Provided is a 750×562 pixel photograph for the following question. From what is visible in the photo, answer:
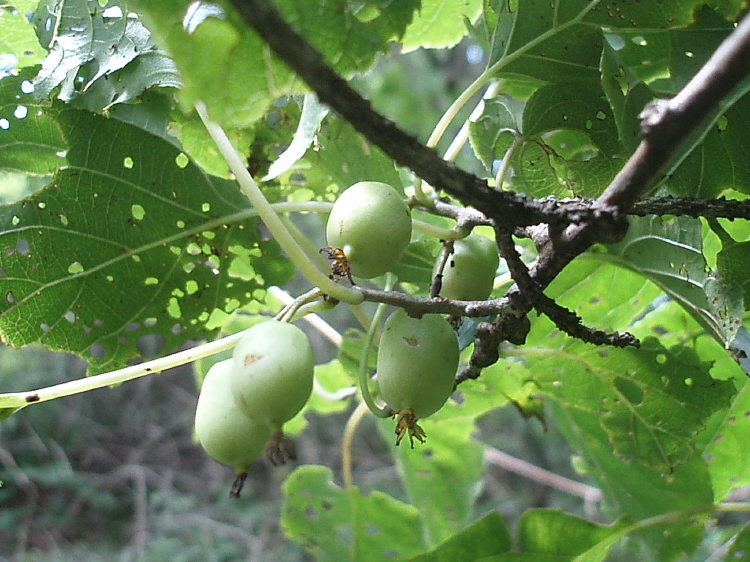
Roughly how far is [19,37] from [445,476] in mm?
1288

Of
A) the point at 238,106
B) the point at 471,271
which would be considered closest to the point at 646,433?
the point at 471,271

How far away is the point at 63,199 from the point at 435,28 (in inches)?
25.8

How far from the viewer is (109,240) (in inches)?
35.6

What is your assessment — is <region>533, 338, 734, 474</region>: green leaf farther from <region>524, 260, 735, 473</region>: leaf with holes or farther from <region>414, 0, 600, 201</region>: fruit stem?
<region>414, 0, 600, 201</region>: fruit stem

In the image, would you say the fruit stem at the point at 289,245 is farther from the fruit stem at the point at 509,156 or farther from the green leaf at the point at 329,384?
the green leaf at the point at 329,384

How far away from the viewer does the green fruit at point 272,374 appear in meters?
0.65

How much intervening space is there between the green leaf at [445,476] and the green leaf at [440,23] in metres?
0.88

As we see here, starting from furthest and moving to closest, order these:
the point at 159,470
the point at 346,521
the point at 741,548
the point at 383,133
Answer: the point at 159,470
the point at 346,521
the point at 741,548
the point at 383,133

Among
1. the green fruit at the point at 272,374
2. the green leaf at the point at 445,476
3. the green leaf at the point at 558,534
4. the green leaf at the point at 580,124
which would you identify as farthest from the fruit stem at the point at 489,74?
the green leaf at the point at 445,476

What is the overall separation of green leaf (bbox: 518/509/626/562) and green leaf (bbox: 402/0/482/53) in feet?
2.75

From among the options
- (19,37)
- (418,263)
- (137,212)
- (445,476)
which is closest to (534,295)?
(418,263)

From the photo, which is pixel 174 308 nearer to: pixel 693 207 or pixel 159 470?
pixel 693 207

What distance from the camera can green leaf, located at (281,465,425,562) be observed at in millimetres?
1533

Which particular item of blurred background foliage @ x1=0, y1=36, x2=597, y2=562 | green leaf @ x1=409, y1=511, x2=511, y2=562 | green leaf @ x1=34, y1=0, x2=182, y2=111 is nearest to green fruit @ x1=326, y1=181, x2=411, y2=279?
green leaf @ x1=34, y1=0, x2=182, y2=111
